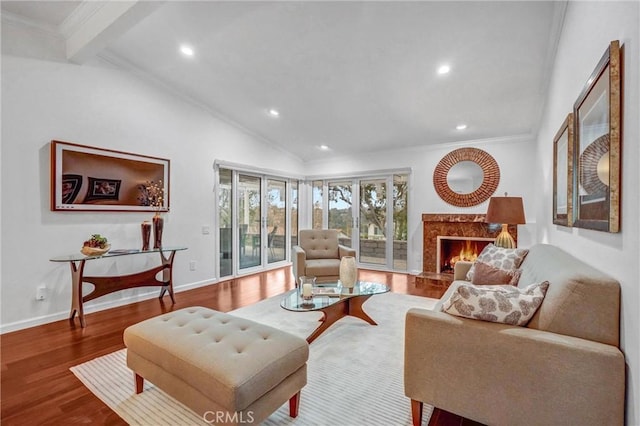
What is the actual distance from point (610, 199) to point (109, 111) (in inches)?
180

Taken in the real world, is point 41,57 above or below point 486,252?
above

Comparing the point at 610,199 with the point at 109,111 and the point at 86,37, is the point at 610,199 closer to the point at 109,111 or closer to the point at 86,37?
the point at 86,37

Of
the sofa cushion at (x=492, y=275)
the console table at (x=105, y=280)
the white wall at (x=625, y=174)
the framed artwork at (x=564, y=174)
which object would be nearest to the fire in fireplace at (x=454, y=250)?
the framed artwork at (x=564, y=174)

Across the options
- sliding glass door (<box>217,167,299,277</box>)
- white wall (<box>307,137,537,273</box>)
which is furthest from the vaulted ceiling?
sliding glass door (<box>217,167,299,277</box>)

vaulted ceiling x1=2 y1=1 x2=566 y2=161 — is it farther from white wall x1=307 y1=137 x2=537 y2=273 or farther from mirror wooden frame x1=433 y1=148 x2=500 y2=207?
mirror wooden frame x1=433 y1=148 x2=500 y2=207

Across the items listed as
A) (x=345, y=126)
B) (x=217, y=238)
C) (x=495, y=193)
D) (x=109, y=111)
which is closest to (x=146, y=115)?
(x=109, y=111)

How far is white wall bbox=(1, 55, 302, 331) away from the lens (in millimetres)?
2912

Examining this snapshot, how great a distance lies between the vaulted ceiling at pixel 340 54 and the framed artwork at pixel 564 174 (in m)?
0.92

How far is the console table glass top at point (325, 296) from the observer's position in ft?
8.18

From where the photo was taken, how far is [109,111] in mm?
3609

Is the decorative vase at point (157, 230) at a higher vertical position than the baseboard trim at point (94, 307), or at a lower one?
higher

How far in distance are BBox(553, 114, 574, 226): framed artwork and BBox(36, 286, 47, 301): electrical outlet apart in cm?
470

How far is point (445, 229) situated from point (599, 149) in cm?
378

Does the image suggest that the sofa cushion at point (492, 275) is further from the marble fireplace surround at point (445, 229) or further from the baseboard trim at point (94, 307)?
the baseboard trim at point (94, 307)
